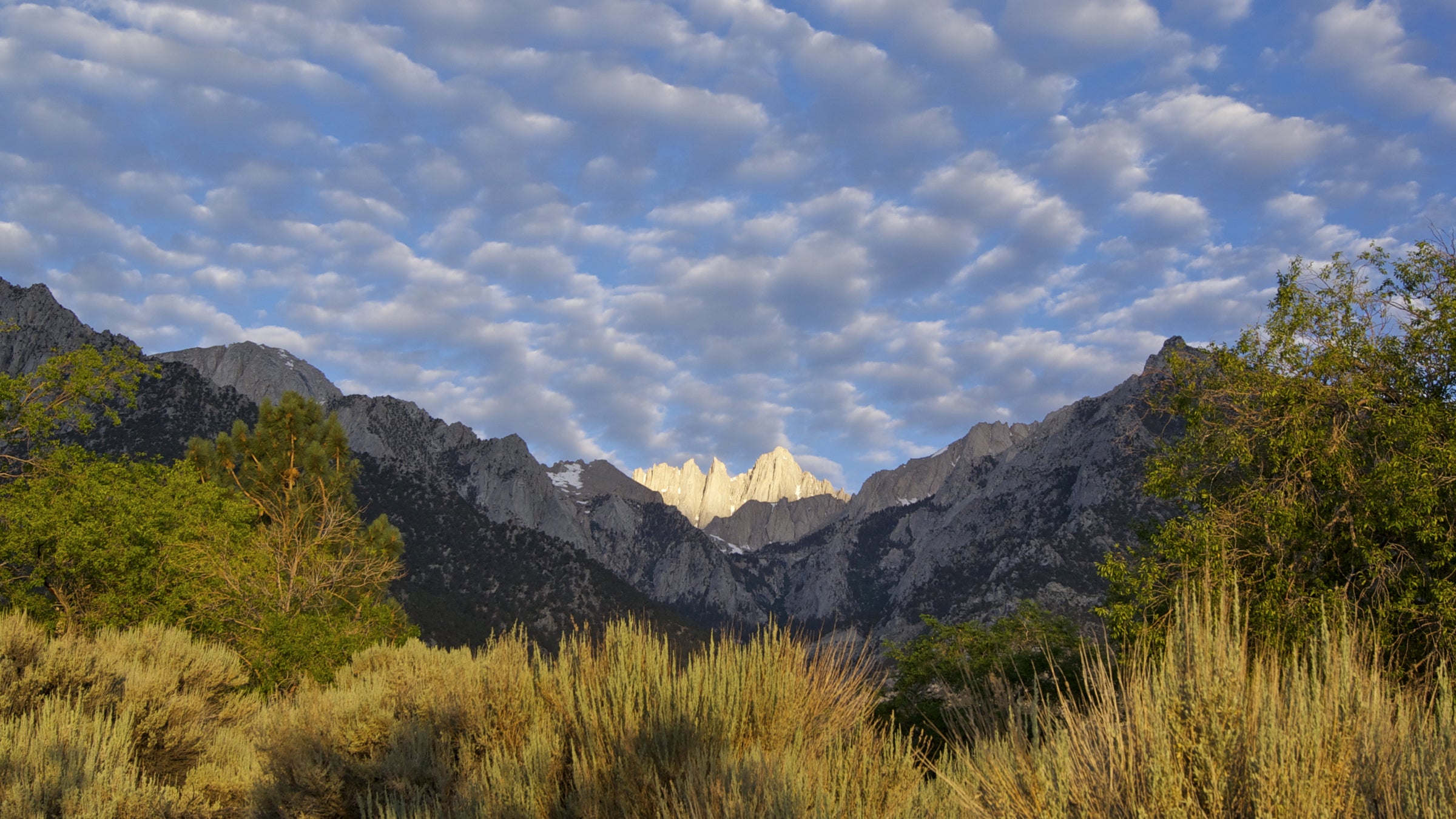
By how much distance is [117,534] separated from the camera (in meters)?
20.6

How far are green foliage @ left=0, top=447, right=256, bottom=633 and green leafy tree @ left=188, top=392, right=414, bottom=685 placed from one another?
3.26ft

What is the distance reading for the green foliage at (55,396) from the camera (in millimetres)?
20797

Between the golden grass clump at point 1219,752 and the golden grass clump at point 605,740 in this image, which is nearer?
the golden grass clump at point 1219,752

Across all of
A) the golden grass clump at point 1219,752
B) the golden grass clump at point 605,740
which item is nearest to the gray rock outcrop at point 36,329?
the golden grass clump at point 605,740

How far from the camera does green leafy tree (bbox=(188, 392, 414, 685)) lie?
19.6 metres

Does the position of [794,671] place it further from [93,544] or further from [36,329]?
[36,329]

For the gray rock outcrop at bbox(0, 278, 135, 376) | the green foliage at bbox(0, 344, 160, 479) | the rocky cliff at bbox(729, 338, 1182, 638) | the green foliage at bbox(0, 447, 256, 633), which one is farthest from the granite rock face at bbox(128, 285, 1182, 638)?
the green foliage at bbox(0, 344, 160, 479)

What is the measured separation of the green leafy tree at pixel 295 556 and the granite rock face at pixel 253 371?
134 m

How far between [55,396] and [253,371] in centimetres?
16134

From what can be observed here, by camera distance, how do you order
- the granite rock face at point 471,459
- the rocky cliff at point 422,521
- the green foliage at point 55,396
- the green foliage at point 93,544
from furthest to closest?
the granite rock face at point 471,459
the rocky cliff at point 422,521
the green foliage at point 55,396
the green foliage at point 93,544

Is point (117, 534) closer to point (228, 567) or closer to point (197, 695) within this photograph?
point (228, 567)

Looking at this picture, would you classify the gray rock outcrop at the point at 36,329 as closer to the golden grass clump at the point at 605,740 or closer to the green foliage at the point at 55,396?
the green foliage at the point at 55,396

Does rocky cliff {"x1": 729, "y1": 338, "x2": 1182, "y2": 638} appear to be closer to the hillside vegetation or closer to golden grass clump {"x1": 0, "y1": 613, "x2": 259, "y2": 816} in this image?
the hillside vegetation

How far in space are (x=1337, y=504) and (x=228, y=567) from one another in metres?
26.8
